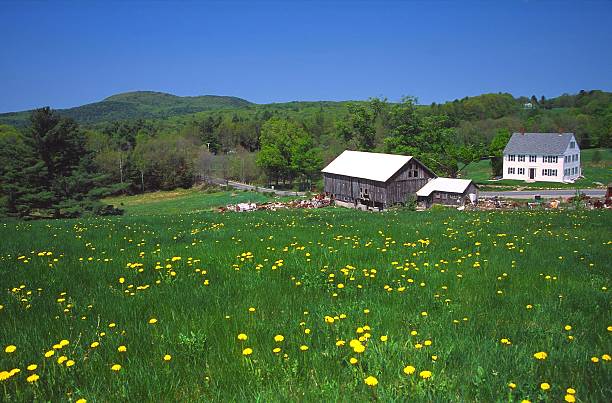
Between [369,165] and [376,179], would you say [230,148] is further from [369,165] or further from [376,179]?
[376,179]

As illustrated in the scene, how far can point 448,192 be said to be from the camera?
57.9m

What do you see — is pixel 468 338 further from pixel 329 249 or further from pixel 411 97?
→ pixel 411 97

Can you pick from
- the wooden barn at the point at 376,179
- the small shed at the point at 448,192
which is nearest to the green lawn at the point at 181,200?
the wooden barn at the point at 376,179

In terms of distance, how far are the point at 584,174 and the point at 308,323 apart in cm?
10432

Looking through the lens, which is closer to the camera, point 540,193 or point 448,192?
point 448,192

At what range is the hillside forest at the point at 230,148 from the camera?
50125 mm

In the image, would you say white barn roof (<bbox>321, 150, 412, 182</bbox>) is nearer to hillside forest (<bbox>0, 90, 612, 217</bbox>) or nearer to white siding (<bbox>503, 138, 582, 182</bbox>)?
hillside forest (<bbox>0, 90, 612, 217</bbox>)

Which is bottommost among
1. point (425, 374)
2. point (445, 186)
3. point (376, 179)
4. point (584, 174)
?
point (584, 174)

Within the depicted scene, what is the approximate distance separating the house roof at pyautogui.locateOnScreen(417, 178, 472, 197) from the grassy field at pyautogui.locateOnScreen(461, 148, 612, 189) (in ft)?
85.0

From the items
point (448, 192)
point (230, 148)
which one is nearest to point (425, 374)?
point (448, 192)

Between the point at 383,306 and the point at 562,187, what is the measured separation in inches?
3210

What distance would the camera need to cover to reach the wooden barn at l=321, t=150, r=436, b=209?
58.1 m

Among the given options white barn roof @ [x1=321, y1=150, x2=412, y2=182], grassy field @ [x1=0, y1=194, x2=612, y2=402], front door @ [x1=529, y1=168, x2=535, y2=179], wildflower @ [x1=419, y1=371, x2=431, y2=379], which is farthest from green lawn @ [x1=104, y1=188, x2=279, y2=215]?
wildflower @ [x1=419, y1=371, x2=431, y2=379]

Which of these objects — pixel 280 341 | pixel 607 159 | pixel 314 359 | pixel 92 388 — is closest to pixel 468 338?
pixel 314 359
